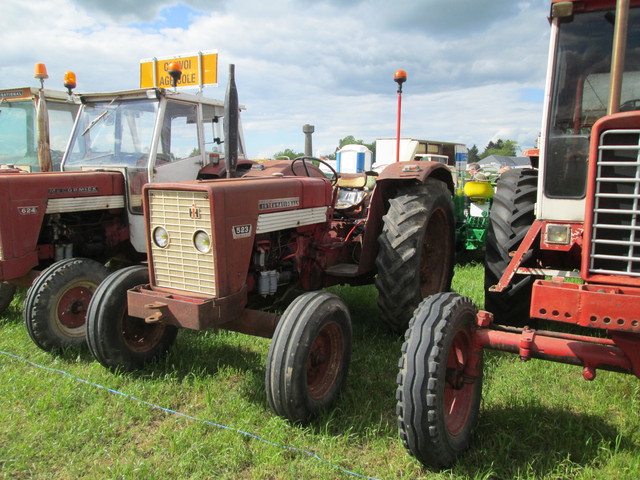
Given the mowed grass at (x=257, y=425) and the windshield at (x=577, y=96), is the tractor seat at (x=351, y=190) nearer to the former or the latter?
the mowed grass at (x=257, y=425)

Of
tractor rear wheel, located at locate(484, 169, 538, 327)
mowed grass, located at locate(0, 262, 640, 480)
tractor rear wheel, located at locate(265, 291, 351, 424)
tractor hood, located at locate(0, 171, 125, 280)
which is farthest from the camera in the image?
tractor hood, located at locate(0, 171, 125, 280)

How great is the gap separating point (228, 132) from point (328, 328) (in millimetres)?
1373

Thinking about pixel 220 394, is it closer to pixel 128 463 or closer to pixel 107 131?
pixel 128 463

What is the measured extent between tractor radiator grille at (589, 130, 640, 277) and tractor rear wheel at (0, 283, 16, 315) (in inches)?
202

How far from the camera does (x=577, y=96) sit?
3.25 m

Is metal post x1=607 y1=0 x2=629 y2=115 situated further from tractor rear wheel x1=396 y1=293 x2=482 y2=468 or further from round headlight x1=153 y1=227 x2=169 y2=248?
round headlight x1=153 y1=227 x2=169 y2=248

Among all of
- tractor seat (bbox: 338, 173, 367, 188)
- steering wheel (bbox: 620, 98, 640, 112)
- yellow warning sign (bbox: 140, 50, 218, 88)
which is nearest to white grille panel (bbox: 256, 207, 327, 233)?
tractor seat (bbox: 338, 173, 367, 188)

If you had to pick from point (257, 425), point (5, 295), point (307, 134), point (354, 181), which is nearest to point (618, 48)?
point (257, 425)

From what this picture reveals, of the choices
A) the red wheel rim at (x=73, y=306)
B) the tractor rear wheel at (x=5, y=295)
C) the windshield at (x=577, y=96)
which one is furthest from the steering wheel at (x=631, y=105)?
the tractor rear wheel at (x=5, y=295)

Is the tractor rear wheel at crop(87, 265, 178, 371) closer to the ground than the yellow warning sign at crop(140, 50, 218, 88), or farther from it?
closer to the ground

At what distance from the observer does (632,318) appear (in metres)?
2.12

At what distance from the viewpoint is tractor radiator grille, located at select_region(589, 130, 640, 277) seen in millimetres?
2309

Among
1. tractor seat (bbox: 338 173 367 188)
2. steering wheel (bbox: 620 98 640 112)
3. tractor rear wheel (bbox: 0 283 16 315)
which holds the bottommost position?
tractor rear wheel (bbox: 0 283 16 315)

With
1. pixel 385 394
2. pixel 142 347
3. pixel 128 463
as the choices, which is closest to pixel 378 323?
pixel 385 394
